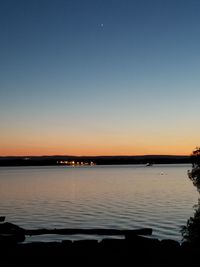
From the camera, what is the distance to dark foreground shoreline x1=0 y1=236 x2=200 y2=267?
715 inches

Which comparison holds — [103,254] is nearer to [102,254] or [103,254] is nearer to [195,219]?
[102,254]

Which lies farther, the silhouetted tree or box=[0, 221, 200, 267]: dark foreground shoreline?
the silhouetted tree

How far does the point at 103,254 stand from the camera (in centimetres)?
1870

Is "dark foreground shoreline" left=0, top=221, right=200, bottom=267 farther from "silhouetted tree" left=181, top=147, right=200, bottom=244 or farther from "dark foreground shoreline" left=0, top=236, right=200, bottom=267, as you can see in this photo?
"silhouetted tree" left=181, top=147, right=200, bottom=244

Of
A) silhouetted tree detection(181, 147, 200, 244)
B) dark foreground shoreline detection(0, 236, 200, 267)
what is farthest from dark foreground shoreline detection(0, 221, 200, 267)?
silhouetted tree detection(181, 147, 200, 244)

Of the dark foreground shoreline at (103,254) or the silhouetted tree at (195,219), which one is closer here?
the dark foreground shoreline at (103,254)

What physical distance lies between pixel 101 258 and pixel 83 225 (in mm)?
41606

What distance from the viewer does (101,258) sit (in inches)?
723

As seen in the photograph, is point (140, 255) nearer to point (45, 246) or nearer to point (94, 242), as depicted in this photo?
point (94, 242)

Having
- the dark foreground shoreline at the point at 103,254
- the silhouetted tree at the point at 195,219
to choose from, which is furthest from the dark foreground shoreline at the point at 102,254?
the silhouetted tree at the point at 195,219

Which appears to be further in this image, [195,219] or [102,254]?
[195,219]

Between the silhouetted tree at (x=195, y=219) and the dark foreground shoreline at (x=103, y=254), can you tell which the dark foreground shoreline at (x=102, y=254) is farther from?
the silhouetted tree at (x=195, y=219)

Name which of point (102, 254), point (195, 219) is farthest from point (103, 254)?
point (195, 219)

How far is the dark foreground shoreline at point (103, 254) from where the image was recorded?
1816cm
